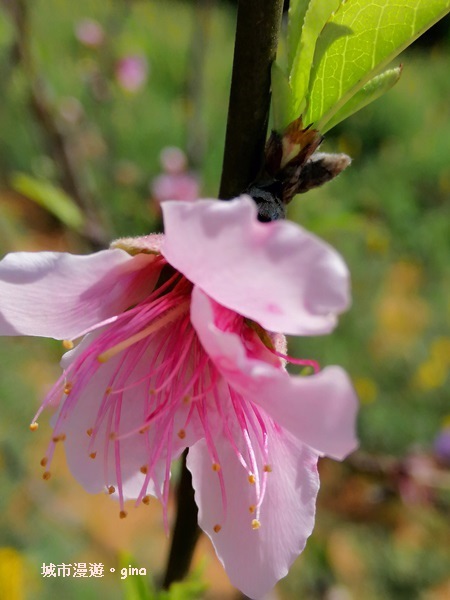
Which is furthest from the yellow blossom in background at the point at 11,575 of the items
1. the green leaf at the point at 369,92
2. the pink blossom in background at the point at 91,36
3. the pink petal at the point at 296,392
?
the pink blossom in background at the point at 91,36

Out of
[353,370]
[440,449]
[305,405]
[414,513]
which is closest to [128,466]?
[305,405]

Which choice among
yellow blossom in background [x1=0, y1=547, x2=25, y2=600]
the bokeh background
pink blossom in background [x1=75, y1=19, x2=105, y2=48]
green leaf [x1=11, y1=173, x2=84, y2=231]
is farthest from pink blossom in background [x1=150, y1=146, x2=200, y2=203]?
yellow blossom in background [x1=0, y1=547, x2=25, y2=600]

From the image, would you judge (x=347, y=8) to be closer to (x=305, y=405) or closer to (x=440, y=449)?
(x=305, y=405)

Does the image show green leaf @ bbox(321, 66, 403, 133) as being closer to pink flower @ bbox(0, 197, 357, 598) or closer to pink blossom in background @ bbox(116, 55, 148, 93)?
pink flower @ bbox(0, 197, 357, 598)

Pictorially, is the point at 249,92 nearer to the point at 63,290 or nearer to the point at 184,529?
the point at 63,290

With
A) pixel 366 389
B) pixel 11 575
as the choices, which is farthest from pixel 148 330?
pixel 366 389

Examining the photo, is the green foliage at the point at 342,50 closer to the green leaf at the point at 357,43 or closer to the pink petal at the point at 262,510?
the green leaf at the point at 357,43

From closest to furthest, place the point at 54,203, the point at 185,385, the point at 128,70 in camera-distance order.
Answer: the point at 185,385 < the point at 54,203 < the point at 128,70
